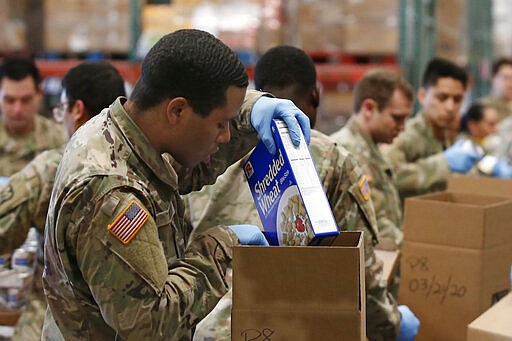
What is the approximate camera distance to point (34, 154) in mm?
4977

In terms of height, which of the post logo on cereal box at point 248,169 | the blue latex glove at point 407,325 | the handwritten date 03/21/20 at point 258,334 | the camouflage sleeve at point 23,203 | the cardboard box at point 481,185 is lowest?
the blue latex glove at point 407,325

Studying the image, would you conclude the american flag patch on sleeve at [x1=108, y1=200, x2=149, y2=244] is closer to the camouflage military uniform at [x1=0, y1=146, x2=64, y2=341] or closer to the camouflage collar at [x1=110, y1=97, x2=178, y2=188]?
the camouflage collar at [x1=110, y1=97, x2=178, y2=188]

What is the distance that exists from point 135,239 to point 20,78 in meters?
3.41

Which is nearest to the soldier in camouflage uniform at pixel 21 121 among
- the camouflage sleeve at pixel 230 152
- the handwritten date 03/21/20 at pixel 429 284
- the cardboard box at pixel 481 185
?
the cardboard box at pixel 481 185

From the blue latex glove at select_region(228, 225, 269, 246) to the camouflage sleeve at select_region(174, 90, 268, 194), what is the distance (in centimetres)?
30

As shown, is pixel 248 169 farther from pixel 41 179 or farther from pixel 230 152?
pixel 41 179

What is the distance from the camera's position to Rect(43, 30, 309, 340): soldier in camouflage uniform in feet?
5.55

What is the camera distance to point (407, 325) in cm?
279

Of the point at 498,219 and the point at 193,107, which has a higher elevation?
the point at 193,107

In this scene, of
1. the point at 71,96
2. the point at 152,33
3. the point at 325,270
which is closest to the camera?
the point at 325,270

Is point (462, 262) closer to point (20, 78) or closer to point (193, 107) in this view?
point (193, 107)

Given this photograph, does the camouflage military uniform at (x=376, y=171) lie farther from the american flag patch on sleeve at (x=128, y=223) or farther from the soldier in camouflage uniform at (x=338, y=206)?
the american flag patch on sleeve at (x=128, y=223)

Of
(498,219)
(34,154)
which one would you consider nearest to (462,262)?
(498,219)

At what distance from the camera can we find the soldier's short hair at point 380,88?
4.01 meters
